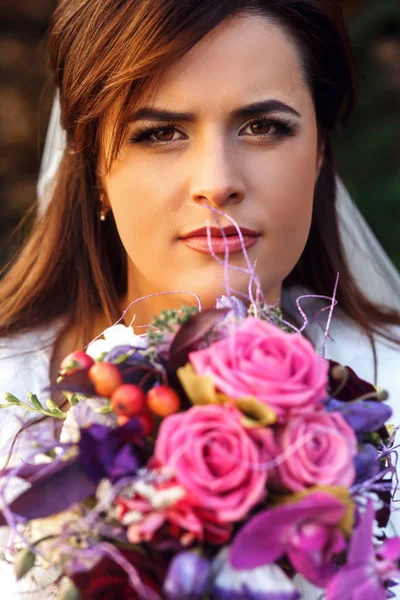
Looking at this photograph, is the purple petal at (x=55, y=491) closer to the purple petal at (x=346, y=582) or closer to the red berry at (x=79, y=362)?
the red berry at (x=79, y=362)

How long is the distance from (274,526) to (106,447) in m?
0.21

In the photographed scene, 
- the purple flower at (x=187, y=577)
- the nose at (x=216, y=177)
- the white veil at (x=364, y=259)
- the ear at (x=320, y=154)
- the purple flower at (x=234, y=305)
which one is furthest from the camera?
the white veil at (x=364, y=259)

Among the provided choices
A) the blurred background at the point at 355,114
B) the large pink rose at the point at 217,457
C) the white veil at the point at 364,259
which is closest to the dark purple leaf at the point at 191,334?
the large pink rose at the point at 217,457

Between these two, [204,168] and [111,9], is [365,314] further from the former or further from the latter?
[111,9]

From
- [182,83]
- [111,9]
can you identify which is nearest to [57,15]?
[111,9]

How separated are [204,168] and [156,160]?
0.14m

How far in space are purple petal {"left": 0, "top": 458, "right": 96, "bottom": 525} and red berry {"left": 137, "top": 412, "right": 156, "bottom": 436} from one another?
0.09m

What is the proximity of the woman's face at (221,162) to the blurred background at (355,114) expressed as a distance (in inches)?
62.9

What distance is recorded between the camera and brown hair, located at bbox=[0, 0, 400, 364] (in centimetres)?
143

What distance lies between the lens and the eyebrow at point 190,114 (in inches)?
56.4

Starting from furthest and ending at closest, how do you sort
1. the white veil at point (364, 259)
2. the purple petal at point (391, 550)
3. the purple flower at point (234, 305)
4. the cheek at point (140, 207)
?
the white veil at point (364, 259) → the cheek at point (140, 207) → the purple flower at point (234, 305) → the purple petal at point (391, 550)

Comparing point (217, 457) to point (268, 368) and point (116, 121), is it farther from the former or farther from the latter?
point (116, 121)

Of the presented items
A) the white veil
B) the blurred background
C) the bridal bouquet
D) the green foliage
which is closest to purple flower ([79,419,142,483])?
the bridal bouquet

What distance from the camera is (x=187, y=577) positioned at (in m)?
0.81
